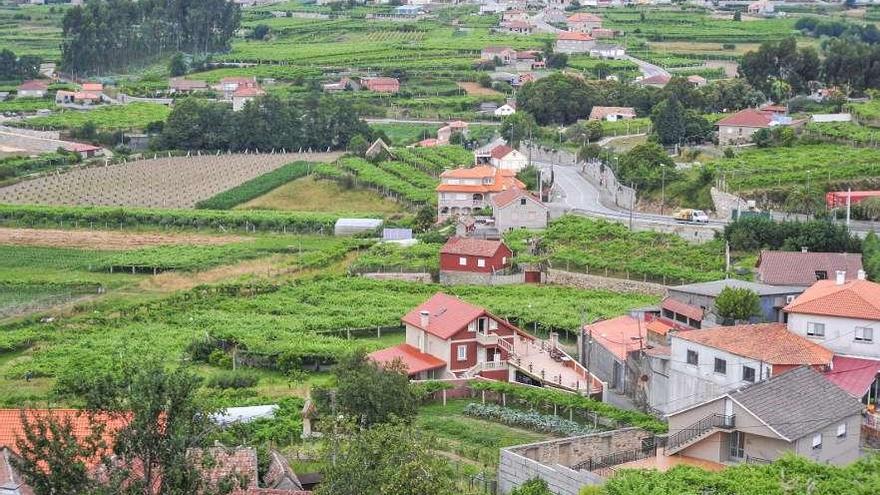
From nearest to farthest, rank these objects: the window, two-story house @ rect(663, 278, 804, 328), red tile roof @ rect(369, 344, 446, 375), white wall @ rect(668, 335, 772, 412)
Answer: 1. the window
2. white wall @ rect(668, 335, 772, 412)
3. red tile roof @ rect(369, 344, 446, 375)
4. two-story house @ rect(663, 278, 804, 328)

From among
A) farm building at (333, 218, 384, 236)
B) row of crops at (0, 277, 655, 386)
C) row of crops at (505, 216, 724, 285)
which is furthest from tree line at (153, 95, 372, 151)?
row of crops at (0, 277, 655, 386)

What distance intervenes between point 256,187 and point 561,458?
135ft

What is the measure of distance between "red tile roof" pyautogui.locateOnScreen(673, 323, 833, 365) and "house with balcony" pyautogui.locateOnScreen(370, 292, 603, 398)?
4.59 m

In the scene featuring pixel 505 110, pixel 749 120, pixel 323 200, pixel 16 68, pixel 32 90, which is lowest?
pixel 323 200

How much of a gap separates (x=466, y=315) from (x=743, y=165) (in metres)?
23.2

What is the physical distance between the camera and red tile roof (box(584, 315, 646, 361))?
97.8 ft

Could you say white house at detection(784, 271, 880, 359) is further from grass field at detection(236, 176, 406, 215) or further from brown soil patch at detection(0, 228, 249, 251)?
grass field at detection(236, 176, 406, 215)

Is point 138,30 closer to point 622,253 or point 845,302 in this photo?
point 622,253

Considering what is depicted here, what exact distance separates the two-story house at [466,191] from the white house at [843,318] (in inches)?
1015

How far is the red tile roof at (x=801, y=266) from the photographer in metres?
33.8

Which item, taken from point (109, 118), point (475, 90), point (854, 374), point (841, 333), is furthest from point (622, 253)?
point (475, 90)

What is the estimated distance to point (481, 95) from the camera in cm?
8675

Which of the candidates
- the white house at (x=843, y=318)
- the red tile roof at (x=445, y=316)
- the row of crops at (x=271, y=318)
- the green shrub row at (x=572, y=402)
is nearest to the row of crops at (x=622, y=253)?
the row of crops at (x=271, y=318)

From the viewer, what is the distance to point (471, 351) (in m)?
31.5
